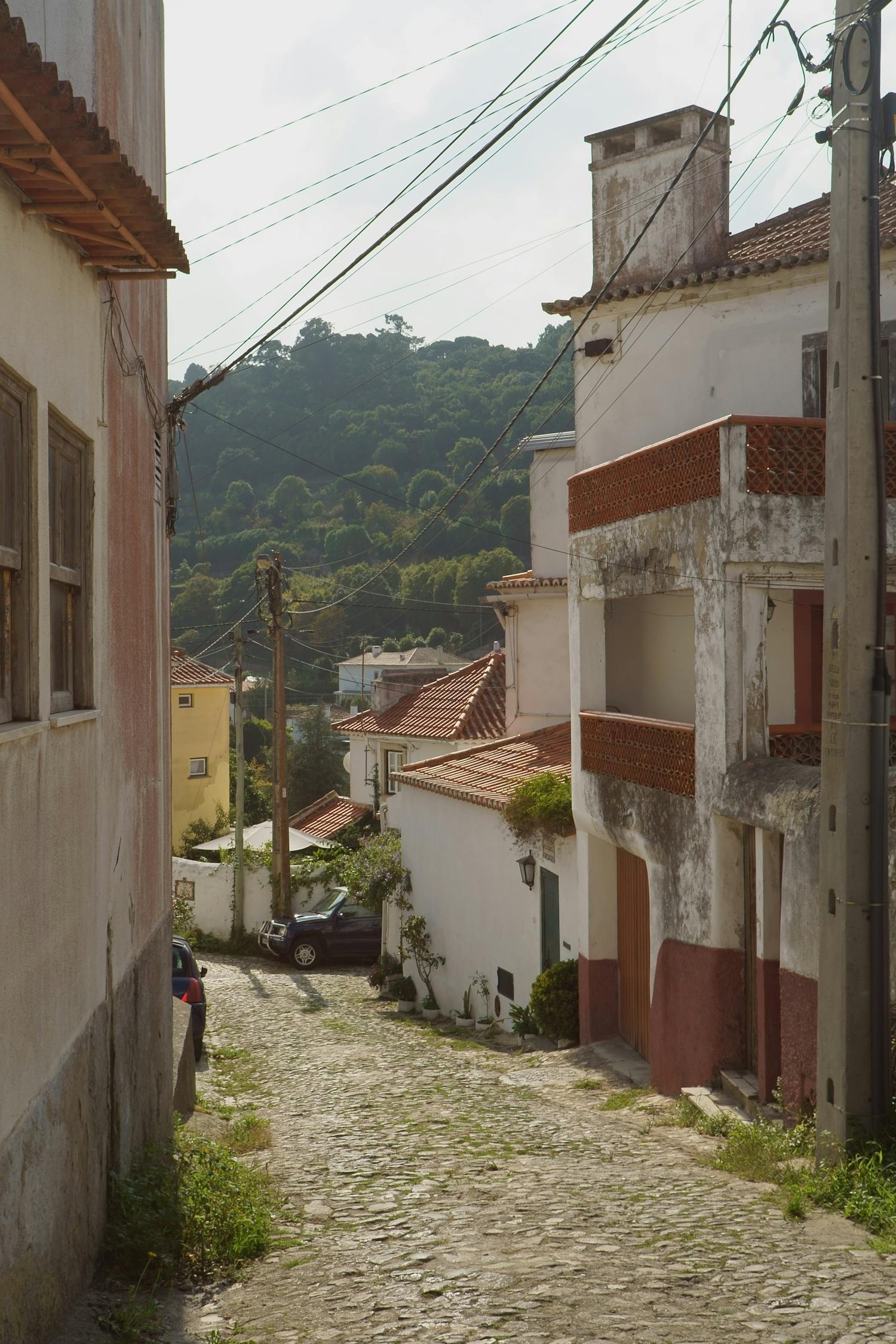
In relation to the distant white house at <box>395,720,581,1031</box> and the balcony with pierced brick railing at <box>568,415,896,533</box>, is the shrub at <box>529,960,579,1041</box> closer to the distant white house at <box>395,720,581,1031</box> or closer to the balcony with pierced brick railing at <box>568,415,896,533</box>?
the distant white house at <box>395,720,581,1031</box>

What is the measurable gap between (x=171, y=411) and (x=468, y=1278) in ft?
24.9

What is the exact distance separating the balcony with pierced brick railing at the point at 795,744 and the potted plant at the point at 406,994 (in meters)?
12.5

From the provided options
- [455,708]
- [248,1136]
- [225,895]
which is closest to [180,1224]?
[248,1136]

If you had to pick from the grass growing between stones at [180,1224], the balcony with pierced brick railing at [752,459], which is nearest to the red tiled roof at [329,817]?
the balcony with pierced brick railing at [752,459]

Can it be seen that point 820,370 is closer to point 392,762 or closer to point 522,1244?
point 522,1244

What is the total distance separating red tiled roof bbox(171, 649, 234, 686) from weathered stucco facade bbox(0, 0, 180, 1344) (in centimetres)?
3673

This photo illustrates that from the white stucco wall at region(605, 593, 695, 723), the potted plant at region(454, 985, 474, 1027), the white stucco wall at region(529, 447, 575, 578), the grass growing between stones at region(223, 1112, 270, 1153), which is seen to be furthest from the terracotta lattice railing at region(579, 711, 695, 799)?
the white stucco wall at region(529, 447, 575, 578)

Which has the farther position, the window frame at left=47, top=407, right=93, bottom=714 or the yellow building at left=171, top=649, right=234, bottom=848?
the yellow building at left=171, top=649, right=234, bottom=848

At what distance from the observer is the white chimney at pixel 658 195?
1606 centimetres

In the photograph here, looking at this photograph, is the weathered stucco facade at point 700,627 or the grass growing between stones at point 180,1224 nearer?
the grass growing between stones at point 180,1224

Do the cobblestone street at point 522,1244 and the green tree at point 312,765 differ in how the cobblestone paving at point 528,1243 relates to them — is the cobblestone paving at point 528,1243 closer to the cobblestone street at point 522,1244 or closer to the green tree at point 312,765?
the cobblestone street at point 522,1244

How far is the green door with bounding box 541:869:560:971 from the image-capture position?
57.0ft

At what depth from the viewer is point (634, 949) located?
1499 centimetres

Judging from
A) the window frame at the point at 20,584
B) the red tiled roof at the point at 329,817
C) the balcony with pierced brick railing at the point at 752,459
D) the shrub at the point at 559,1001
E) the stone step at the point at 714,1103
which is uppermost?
the balcony with pierced brick railing at the point at 752,459
